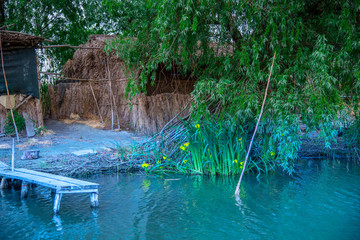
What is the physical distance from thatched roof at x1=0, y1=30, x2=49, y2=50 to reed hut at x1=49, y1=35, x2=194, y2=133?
1.36m

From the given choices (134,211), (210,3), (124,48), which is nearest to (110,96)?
(124,48)

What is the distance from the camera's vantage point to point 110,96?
10922 mm

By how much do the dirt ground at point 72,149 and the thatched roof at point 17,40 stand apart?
99.1 inches

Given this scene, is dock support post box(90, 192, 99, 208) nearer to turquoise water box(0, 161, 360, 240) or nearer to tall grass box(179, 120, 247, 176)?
turquoise water box(0, 161, 360, 240)

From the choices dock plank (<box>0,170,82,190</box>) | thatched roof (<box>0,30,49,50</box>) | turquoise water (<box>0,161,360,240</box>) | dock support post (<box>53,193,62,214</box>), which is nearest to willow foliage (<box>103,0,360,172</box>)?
turquoise water (<box>0,161,360,240</box>)

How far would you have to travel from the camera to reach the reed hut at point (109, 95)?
10156 millimetres

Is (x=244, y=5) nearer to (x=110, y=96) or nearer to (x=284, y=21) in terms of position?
(x=284, y=21)

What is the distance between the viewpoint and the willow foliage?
513 centimetres

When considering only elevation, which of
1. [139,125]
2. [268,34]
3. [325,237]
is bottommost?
[325,237]

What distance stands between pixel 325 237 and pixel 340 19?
3.50 m

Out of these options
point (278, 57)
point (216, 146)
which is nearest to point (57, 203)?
point (216, 146)

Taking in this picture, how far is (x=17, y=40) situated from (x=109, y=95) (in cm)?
329

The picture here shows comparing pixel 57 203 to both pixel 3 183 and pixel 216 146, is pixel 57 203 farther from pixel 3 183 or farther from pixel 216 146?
pixel 216 146

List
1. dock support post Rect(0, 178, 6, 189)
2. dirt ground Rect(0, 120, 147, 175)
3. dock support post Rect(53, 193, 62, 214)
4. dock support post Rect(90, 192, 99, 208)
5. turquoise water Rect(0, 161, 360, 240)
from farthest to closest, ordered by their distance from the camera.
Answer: dirt ground Rect(0, 120, 147, 175)
dock support post Rect(0, 178, 6, 189)
dock support post Rect(90, 192, 99, 208)
dock support post Rect(53, 193, 62, 214)
turquoise water Rect(0, 161, 360, 240)
